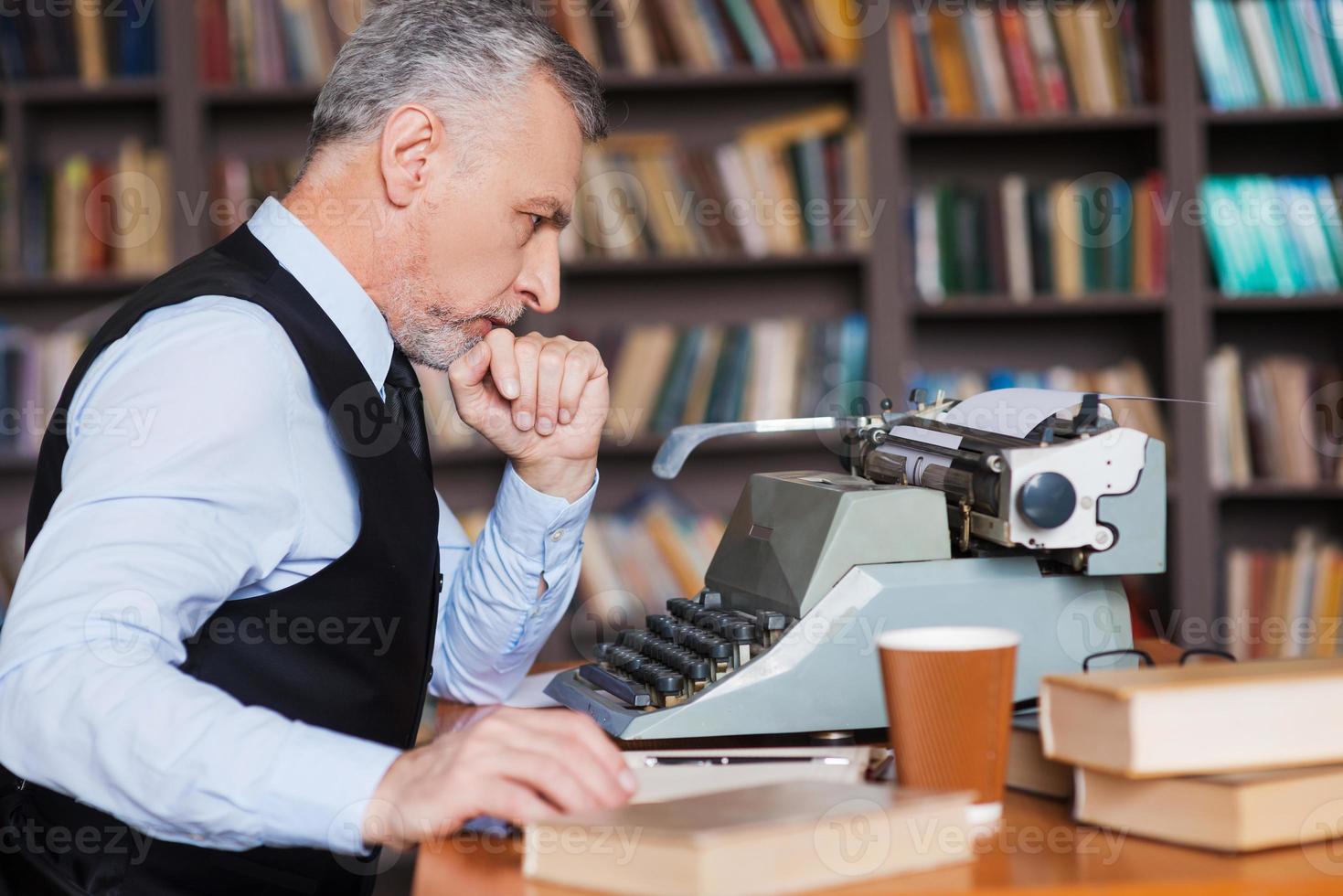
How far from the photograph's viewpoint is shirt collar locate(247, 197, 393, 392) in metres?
1.28

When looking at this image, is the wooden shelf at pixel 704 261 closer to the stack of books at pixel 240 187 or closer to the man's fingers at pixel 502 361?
the stack of books at pixel 240 187

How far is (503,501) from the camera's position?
147cm

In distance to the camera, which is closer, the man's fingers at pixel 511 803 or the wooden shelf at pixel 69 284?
the man's fingers at pixel 511 803

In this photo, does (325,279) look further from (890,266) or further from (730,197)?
(890,266)

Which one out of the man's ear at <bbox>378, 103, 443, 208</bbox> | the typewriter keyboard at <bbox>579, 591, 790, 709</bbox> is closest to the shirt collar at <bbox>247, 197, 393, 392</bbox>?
the man's ear at <bbox>378, 103, 443, 208</bbox>

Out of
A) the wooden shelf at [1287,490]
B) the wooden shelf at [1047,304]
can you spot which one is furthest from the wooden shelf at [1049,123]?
the wooden shelf at [1287,490]

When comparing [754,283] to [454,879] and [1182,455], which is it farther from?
[454,879]

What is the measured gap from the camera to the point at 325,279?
1.29 m

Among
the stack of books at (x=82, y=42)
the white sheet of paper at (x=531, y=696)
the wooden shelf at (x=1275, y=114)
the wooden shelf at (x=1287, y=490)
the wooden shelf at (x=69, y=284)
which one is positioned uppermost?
the stack of books at (x=82, y=42)

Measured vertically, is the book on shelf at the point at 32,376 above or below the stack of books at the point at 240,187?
below

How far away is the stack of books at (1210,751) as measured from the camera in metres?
0.77

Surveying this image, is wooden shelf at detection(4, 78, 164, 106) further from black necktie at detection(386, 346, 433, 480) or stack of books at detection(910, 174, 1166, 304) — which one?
black necktie at detection(386, 346, 433, 480)

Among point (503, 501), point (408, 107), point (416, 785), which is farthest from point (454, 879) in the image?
point (408, 107)

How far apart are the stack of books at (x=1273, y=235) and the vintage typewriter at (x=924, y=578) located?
2077 millimetres
